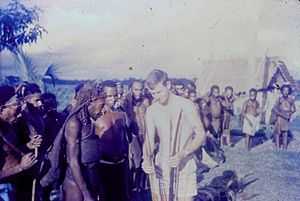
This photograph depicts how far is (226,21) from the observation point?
8.58ft

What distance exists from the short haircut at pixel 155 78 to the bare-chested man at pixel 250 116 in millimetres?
423

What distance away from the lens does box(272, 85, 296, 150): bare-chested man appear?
267 cm

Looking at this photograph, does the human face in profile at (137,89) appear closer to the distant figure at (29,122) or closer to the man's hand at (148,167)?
the man's hand at (148,167)

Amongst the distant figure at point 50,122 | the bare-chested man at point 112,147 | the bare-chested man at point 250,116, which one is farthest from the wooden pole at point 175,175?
the distant figure at point 50,122

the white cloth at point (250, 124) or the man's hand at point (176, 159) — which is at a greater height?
the white cloth at point (250, 124)

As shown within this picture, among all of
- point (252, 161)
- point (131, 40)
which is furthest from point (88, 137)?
point (252, 161)

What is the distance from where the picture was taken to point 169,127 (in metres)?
2.62

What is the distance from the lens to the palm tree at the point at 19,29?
2506mm

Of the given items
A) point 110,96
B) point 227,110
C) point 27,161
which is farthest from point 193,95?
point 27,161

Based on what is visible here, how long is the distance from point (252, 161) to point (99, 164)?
76 cm

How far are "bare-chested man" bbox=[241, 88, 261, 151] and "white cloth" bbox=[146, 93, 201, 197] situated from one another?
0.24m

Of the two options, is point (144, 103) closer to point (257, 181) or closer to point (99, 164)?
point (99, 164)

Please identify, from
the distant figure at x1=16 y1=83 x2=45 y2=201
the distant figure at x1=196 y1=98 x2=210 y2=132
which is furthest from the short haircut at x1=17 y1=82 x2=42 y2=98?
the distant figure at x1=196 y1=98 x2=210 y2=132

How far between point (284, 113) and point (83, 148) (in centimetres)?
100
